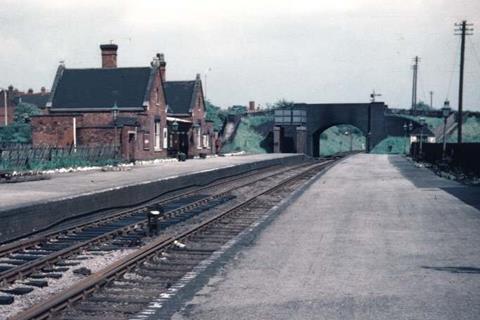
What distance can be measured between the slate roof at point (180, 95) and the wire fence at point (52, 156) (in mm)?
17209

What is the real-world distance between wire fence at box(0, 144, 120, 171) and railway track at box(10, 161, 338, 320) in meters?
16.3

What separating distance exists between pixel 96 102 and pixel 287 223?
32.3 meters

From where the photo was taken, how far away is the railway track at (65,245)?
804cm

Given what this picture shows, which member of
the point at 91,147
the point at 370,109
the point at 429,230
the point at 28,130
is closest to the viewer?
the point at 429,230

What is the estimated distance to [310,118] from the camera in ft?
236

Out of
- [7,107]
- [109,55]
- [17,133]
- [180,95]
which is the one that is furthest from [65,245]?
[7,107]

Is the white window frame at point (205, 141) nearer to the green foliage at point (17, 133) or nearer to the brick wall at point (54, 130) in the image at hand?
the green foliage at point (17, 133)

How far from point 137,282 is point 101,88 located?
1483 inches

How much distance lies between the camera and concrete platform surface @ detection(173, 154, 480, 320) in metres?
6.36

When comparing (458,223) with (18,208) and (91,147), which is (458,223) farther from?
(91,147)

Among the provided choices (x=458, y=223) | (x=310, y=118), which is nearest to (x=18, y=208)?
(x=458, y=223)

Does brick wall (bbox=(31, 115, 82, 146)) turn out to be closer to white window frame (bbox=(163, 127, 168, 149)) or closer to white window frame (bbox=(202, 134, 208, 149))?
white window frame (bbox=(163, 127, 168, 149))

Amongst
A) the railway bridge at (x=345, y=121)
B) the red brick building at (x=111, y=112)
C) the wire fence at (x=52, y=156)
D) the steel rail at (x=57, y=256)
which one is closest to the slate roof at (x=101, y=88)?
the red brick building at (x=111, y=112)

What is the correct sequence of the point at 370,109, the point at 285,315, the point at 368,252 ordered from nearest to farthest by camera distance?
the point at 285,315, the point at 368,252, the point at 370,109
